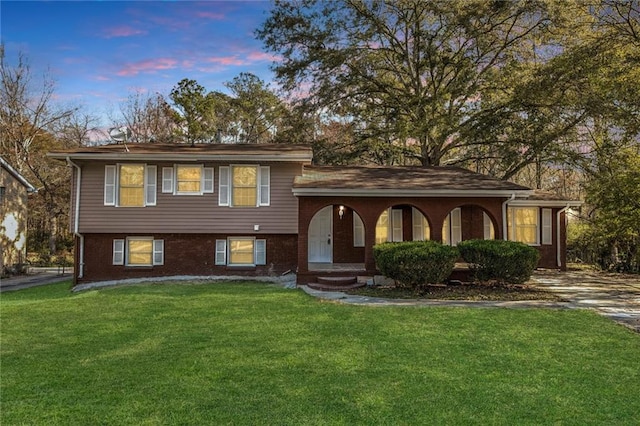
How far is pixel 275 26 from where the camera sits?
20938 millimetres

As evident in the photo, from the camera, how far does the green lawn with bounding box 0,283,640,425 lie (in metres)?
4.16

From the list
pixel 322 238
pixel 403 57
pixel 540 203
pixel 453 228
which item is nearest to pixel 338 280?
pixel 322 238

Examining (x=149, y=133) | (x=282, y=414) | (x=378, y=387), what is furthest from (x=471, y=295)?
(x=149, y=133)

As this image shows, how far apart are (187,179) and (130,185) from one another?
1.94 metres

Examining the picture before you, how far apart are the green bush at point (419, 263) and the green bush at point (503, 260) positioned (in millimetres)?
741

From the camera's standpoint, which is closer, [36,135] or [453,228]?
[453,228]

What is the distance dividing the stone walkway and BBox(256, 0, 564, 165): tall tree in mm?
8695

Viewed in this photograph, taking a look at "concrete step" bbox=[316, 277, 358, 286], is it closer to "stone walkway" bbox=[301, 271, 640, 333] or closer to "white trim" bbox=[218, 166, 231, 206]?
"stone walkway" bbox=[301, 271, 640, 333]

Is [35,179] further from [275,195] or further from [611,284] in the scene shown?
[611,284]

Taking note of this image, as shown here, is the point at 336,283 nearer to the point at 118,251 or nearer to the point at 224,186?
the point at 224,186

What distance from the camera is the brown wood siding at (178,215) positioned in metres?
14.7

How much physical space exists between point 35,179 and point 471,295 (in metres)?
29.9

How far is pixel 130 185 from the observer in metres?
14.8

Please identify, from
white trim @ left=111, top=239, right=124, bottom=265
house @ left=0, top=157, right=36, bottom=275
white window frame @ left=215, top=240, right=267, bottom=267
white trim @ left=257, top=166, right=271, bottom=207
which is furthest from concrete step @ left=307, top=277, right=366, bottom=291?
house @ left=0, top=157, right=36, bottom=275
